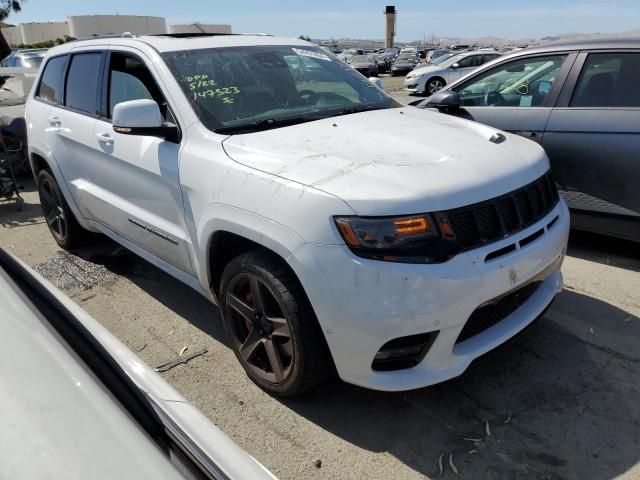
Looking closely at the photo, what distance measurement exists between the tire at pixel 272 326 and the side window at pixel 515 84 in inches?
123

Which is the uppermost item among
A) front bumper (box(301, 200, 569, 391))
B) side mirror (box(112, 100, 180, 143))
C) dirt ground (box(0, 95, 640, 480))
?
side mirror (box(112, 100, 180, 143))

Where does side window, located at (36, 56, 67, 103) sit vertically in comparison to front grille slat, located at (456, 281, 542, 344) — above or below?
above

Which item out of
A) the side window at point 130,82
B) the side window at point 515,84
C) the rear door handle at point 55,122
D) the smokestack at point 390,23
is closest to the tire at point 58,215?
the rear door handle at point 55,122

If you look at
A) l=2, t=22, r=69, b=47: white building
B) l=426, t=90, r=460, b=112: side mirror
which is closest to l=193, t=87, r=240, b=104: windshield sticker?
l=426, t=90, r=460, b=112: side mirror

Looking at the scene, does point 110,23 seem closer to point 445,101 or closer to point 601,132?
point 445,101

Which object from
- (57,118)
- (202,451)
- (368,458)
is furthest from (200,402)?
(57,118)

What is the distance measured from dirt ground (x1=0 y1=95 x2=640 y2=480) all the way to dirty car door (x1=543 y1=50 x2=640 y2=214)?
2.44ft

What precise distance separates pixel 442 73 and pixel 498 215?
1801cm

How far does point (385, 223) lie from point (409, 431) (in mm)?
1049

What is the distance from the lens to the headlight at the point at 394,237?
7.30 ft

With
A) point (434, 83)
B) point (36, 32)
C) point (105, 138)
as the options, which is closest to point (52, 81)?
point (105, 138)

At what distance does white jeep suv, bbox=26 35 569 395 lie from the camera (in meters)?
2.24

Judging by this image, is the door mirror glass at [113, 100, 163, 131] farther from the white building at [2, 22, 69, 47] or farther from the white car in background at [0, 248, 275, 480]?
the white building at [2, 22, 69, 47]

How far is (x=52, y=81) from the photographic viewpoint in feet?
15.2
